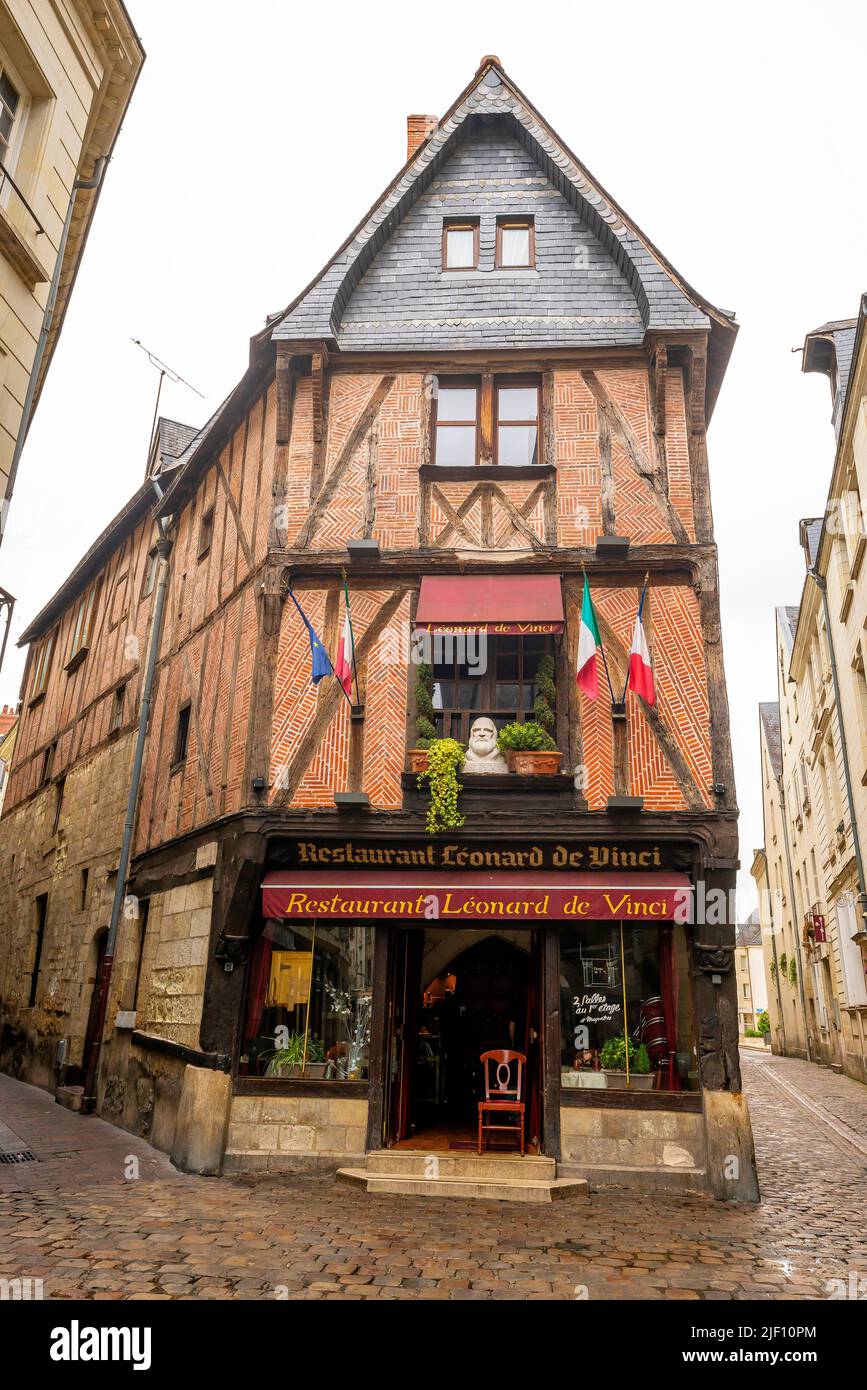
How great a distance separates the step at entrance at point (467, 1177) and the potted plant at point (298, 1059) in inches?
39.2

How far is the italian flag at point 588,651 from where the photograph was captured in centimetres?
898

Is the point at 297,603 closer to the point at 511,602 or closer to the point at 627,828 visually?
the point at 511,602

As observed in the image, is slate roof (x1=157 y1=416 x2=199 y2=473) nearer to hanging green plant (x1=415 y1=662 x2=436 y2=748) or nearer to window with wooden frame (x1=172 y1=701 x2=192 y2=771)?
window with wooden frame (x1=172 y1=701 x2=192 y2=771)

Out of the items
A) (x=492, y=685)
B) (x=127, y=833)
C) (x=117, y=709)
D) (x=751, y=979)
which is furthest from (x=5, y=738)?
(x=751, y=979)

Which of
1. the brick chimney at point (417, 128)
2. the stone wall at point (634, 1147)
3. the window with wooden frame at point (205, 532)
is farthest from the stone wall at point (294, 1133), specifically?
the brick chimney at point (417, 128)

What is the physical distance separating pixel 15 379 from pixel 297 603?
3415 mm

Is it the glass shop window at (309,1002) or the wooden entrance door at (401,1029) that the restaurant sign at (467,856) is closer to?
the glass shop window at (309,1002)

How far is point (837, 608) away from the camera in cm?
1802

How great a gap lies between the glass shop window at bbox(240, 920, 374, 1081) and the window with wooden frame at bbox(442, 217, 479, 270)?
26.8 feet

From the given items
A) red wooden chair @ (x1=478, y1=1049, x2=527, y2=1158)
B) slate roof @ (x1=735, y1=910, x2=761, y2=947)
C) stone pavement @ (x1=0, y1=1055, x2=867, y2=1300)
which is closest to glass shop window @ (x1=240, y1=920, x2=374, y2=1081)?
stone pavement @ (x1=0, y1=1055, x2=867, y2=1300)

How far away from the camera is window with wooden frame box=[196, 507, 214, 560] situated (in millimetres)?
12789

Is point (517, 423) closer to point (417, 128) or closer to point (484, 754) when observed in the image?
point (484, 754)

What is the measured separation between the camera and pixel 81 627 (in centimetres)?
1912

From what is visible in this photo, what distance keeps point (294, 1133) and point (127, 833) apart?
5.72 meters
